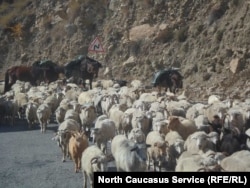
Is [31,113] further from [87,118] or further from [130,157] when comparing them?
[130,157]

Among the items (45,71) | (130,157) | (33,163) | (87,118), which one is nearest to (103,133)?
(33,163)

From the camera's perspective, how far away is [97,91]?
90.5 ft

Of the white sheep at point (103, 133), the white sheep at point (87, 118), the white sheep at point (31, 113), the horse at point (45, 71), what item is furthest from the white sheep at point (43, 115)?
the horse at point (45, 71)

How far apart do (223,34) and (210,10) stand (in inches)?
139

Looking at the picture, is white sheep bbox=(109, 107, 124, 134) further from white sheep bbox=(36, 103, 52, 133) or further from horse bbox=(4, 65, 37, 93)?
horse bbox=(4, 65, 37, 93)

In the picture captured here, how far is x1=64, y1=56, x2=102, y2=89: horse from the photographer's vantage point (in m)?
32.9

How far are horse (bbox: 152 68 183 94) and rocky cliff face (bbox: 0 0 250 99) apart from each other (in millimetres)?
1200

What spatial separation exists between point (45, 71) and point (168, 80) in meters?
9.14

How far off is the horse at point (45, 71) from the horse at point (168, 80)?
8.56 metres

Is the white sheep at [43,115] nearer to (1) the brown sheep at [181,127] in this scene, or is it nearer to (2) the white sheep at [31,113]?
(2) the white sheep at [31,113]

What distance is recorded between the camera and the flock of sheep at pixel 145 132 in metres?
13.2

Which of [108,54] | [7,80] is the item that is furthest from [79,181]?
[108,54]

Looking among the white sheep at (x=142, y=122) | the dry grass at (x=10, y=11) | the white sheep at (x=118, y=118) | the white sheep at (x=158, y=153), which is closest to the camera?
the white sheep at (x=158, y=153)

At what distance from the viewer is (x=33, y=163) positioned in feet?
55.1
